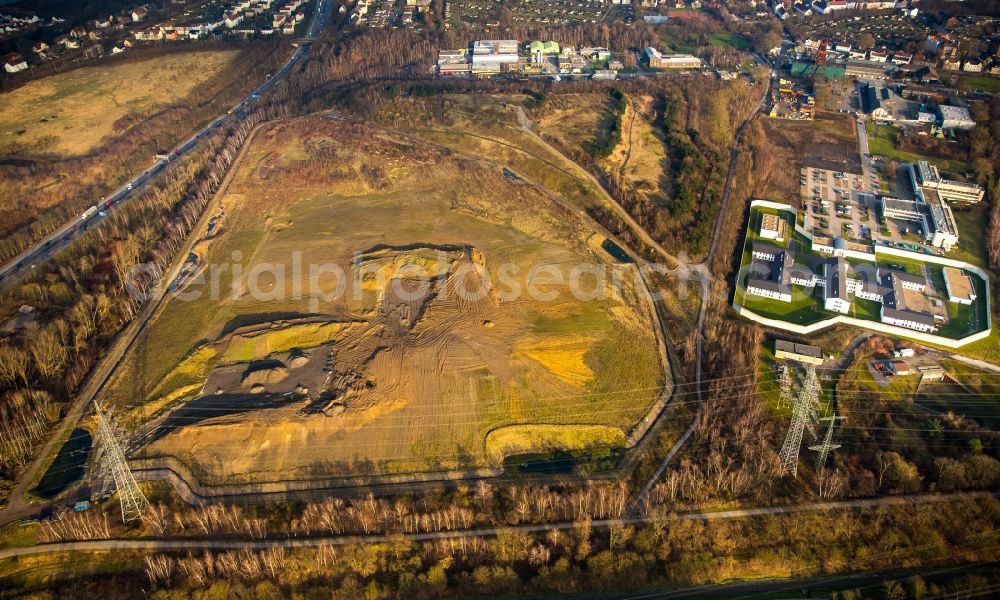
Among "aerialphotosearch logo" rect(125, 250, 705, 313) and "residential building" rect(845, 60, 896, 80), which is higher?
"residential building" rect(845, 60, 896, 80)

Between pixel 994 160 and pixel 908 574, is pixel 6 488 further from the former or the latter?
pixel 994 160

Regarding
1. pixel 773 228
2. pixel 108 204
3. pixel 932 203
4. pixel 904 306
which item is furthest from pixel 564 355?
pixel 108 204

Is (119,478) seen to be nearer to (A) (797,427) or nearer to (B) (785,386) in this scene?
(A) (797,427)

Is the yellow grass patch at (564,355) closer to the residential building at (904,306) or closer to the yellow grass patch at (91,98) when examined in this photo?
the residential building at (904,306)

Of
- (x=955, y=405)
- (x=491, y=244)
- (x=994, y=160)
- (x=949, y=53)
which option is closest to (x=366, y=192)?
(x=491, y=244)

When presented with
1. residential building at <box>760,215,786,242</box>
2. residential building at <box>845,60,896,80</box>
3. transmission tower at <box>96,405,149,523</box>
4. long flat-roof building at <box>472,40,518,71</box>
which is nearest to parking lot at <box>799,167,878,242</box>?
residential building at <box>760,215,786,242</box>

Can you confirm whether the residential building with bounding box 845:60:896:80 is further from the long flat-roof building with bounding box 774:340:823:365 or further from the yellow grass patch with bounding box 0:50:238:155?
the yellow grass patch with bounding box 0:50:238:155
